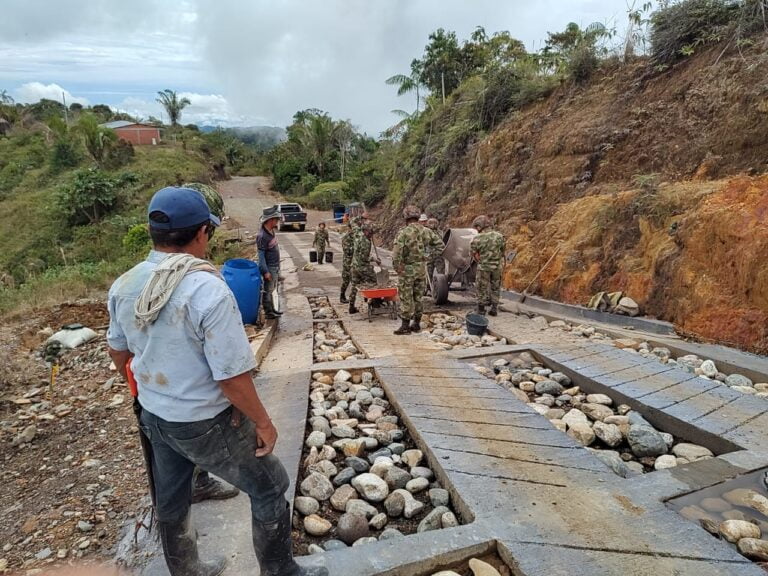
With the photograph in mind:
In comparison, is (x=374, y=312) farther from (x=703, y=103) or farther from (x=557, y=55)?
(x=557, y=55)

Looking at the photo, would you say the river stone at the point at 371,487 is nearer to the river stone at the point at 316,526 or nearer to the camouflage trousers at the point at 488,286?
the river stone at the point at 316,526

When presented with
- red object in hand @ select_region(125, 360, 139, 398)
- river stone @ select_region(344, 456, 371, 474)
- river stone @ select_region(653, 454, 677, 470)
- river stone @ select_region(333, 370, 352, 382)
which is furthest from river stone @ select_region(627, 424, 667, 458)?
red object in hand @ select_region(125, 360, 139, 398)

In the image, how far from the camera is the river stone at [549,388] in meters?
4.79

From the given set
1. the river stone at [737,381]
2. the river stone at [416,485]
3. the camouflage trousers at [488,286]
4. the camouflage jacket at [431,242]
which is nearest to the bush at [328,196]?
the camouflage trousers at [488,286]

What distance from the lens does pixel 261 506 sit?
6.81 ft

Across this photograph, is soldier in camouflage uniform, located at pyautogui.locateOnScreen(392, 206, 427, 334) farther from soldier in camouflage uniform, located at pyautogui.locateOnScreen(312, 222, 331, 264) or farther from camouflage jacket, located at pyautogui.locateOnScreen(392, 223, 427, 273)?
soldier in camouflage uniform, located at pyautogui.locateOnScreen(312, 222, 331, 264)

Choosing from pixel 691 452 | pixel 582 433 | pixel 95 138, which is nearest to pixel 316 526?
pixel 582 433

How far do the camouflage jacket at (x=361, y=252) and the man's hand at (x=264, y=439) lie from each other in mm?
6671

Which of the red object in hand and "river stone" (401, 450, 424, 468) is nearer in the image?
the red object in hand

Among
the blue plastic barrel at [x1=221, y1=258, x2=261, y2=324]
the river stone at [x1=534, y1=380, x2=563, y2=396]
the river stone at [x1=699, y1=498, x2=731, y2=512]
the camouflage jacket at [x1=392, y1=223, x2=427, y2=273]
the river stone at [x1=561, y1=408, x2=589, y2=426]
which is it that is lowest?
the river stone at [x1=534, y1=380, x2=563, y2=396]

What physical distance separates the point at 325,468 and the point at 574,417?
208 centimetres

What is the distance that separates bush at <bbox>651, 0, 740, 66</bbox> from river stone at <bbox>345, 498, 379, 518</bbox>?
1168cm

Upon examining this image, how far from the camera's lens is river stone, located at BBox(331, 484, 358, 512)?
3057mm

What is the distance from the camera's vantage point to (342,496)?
10.2 feet
